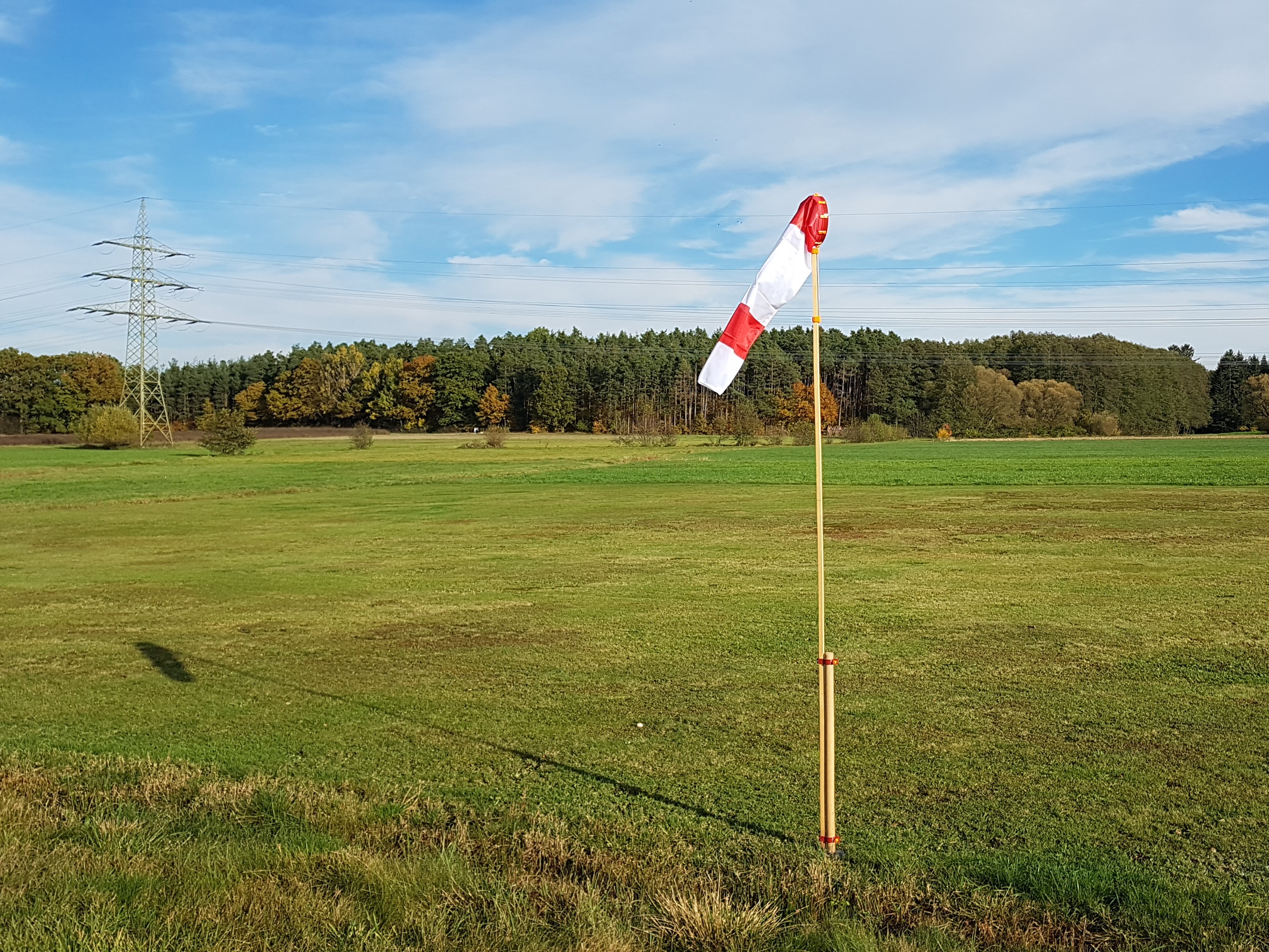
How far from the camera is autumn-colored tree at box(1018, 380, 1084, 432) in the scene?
428 ft

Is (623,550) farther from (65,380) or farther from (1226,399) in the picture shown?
(1226,399)

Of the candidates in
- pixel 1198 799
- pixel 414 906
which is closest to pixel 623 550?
pixel 1198 799

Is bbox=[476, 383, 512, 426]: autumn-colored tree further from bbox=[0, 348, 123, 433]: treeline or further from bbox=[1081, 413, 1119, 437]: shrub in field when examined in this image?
bbox=[1081, 413, 1119, 437]: shrub in field

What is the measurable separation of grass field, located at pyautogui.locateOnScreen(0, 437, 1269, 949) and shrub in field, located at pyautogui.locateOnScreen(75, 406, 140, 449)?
7080 cm

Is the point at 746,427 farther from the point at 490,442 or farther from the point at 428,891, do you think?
the point at 428,891

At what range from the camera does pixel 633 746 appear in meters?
8.42

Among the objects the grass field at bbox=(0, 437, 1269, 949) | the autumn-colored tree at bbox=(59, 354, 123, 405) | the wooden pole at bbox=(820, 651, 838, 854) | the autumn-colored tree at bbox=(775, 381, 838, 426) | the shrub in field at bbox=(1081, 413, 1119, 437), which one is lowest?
the grass field at bbox=(0, 437, 1269, 949)

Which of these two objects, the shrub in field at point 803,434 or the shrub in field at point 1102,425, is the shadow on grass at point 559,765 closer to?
the shrub in field at point 803,434

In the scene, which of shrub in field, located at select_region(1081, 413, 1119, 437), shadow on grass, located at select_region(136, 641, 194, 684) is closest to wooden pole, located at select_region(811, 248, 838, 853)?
shadow on grass, located at select_region(136, 641, 194, 684)

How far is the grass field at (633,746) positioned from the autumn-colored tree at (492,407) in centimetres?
11338

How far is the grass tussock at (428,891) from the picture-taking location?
15.3 ft

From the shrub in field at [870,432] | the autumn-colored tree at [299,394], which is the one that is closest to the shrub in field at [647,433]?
the shrub in field at [870,432]

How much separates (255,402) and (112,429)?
178 feet

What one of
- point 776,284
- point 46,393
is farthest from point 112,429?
point 776,284
